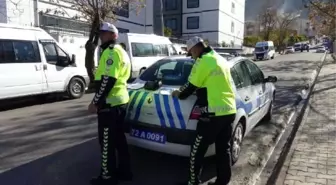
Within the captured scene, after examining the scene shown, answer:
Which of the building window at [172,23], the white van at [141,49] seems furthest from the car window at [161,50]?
the building window at [172,23]

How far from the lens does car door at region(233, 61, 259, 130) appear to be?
4.64 metres

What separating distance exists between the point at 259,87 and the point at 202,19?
4451cm

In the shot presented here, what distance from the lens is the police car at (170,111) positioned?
3.91 metres

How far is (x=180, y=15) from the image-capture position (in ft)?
165

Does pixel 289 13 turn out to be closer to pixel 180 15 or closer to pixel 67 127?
pixel 180 15

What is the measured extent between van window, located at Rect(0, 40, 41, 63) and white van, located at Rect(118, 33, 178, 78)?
540 centimetres

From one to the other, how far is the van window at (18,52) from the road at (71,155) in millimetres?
1750

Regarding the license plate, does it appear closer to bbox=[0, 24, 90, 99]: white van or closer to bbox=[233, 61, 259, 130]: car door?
bbox=[233, 61, 259, 130]: car door

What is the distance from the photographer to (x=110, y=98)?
366cm

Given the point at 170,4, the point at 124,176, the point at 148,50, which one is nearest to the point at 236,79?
the point at 124,176

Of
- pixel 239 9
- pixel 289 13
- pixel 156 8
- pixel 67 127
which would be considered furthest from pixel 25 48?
pixel 289 13

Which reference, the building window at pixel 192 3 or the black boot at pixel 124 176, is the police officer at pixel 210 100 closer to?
the black boot at pixel 124 176

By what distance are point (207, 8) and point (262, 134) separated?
4430cm

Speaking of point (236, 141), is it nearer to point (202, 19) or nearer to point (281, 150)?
point (281, 150)
